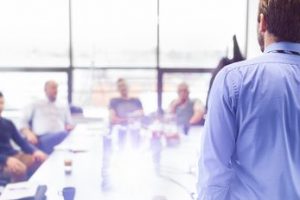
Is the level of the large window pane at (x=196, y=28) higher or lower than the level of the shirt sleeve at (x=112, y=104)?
higher

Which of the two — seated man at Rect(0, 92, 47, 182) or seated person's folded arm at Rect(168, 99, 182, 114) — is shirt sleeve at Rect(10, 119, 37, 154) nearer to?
seated man at Rect(0, 92, 47, 182)

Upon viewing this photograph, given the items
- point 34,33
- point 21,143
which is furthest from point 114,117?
point 34,33

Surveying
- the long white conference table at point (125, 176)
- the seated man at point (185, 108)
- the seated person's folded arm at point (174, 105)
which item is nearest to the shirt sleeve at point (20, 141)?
the long white conference table at point (125, 176)

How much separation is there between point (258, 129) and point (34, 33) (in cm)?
500

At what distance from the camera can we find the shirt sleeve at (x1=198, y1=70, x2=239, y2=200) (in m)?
1.08

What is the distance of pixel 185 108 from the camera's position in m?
5.20

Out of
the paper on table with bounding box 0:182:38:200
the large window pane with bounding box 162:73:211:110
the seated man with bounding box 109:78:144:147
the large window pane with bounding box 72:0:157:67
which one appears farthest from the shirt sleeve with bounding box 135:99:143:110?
the paper on table with bounding box 0:182:38:200

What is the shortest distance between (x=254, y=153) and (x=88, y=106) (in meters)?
Result: 4.88

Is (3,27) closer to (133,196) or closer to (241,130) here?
(133,196)

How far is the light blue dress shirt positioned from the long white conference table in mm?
1020

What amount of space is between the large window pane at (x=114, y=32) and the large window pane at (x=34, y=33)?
0.19 metres

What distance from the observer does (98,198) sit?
2.09m

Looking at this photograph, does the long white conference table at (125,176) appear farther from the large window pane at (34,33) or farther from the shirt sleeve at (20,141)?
the large window pane at (34,33)

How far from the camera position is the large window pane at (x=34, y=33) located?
5.48 metres
